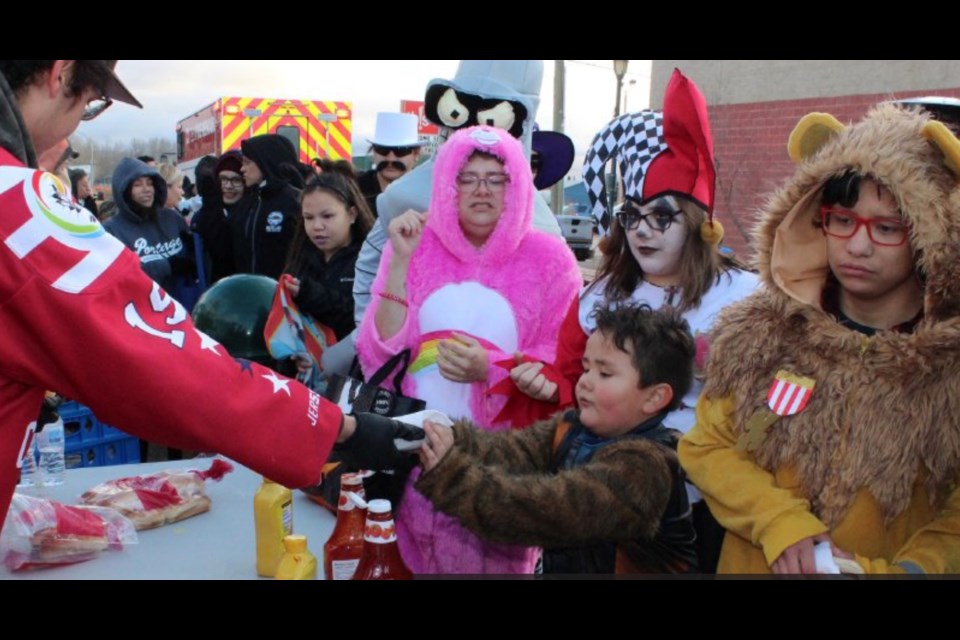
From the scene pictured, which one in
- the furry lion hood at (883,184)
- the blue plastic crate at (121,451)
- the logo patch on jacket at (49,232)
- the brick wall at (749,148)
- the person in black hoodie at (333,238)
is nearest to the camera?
the logo patch on jacket at (49,232)

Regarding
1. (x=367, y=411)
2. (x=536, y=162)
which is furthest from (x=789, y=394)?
(x=536, y=162)

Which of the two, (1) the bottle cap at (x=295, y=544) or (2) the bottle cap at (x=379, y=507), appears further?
(1) the bottle cap at (x=295, y=544)

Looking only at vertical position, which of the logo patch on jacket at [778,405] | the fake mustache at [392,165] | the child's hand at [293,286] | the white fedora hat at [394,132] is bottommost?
the logo patch on jacket at [778,405]

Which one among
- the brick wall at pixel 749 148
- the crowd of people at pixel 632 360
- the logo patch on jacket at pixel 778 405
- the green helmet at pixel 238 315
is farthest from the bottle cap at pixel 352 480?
the brick wall at pixel 749 148

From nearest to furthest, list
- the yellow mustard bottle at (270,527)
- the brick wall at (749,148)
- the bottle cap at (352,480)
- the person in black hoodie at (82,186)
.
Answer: the bottle cap at (352,480) < the yellow mustard bottle at (270,527) < the brick wall at (749,148) < the person in black hoodie at (82,186)

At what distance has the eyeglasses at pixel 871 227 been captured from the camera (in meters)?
1.76

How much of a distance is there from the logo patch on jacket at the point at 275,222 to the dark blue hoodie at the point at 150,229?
839mm

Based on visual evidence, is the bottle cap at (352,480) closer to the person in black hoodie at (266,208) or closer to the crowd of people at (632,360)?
the crowd of people at (632,360)

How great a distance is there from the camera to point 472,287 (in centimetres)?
271

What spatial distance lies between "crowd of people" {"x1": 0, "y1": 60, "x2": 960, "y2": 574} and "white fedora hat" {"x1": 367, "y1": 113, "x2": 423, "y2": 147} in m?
2.72

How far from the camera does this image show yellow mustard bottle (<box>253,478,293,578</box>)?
205 cm

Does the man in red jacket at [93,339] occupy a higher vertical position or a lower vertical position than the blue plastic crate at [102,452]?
higher

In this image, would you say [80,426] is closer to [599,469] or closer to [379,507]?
[379,507]

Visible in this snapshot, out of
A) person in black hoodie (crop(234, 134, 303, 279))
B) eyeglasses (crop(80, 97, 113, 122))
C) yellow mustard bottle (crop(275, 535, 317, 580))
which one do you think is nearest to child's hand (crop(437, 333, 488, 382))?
yellow mustard bottle (crop(275, 535, 317, 580))
